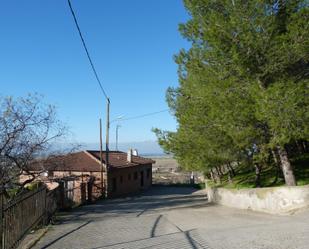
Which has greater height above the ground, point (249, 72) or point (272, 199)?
point (249, 72)

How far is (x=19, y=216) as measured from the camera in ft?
31.2

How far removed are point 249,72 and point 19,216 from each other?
9.40 m

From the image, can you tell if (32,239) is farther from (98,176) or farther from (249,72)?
(98,176)

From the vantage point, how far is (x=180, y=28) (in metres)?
16.6

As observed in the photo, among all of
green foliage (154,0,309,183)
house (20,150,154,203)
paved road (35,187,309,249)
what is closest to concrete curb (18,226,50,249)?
paved road (35,187,309,249)

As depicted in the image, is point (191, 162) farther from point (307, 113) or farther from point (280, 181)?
point (307, 113)

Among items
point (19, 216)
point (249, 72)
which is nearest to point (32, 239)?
point (19, 216)

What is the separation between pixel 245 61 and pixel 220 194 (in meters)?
8.45

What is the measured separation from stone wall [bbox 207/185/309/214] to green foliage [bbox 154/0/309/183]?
1446 millimetres

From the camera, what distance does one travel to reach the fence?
7.97 m

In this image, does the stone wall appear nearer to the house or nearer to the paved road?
the paved road

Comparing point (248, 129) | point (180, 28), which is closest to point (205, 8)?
point (180, 28)

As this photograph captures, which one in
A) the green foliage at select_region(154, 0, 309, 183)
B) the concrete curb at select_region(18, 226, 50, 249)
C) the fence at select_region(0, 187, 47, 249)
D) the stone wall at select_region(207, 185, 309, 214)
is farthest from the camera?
the stone wall at select_region(207, 185, 309, 214)

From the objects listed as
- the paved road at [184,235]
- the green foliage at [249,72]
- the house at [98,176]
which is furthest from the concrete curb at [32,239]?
the house at [98,176]
